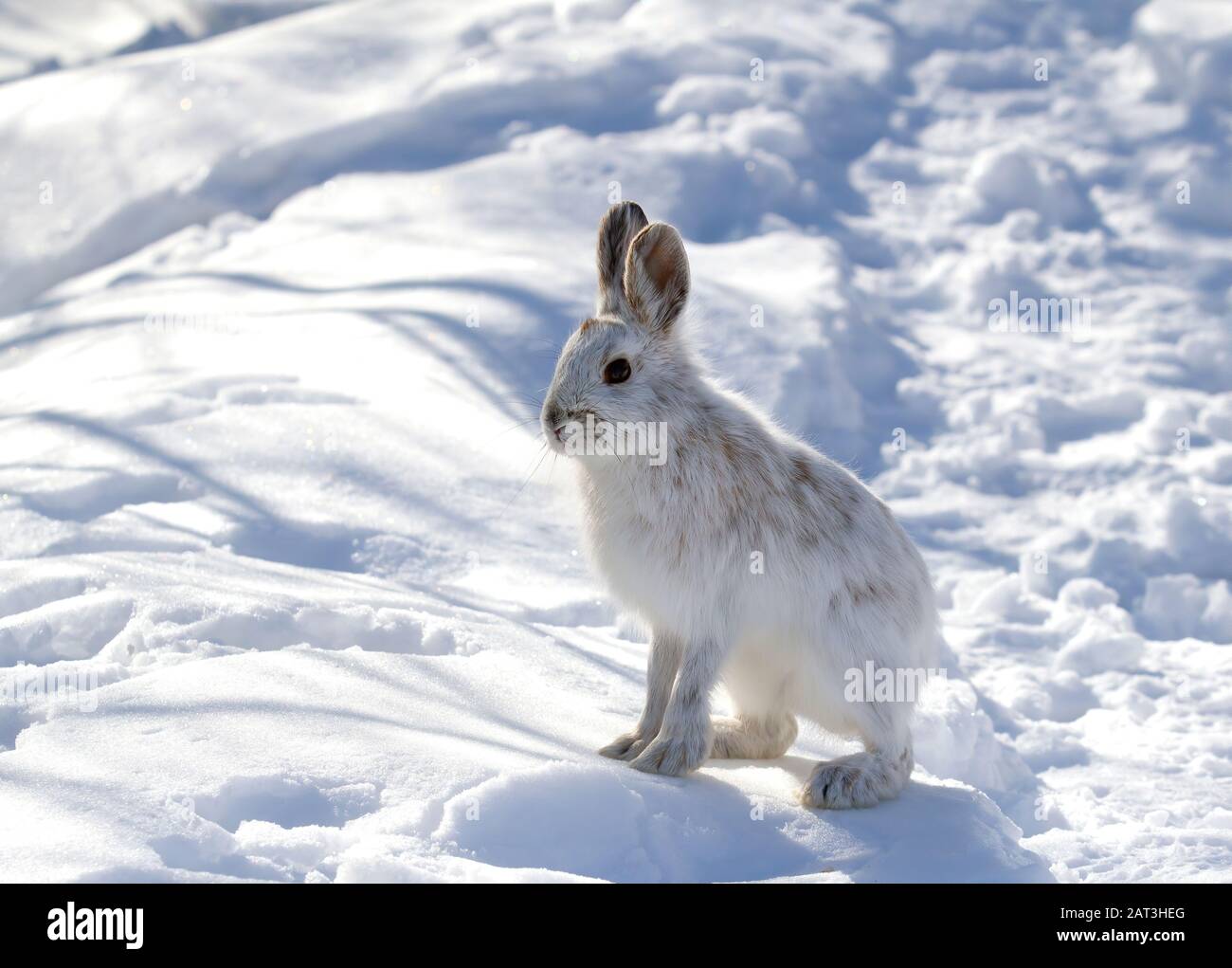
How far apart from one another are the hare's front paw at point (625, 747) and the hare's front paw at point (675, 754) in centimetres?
11

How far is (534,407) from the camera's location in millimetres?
6121

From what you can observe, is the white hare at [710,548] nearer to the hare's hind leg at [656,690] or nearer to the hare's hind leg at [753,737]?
the hare's hind leg at [656,690]

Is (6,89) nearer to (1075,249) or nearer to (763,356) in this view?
(763,356)

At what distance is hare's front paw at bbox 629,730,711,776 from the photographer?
3.04m

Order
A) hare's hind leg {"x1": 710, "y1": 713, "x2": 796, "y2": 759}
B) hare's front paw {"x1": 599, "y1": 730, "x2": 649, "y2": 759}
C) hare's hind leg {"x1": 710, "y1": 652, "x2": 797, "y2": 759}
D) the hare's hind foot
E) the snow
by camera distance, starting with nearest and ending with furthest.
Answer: the snow, the hare's hind foot, hare's front paw {"x1": 599, "y1": 730, "x2": 649, "y2": 759}, hare's hind leg {"x1": 710, "y1": 652, "x2": 797, "y2": 759}, hare's hind leg {"x1": 710, "y1": 713, "x2": 796, "y2": 759}

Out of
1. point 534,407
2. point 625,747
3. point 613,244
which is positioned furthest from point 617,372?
point 534,407

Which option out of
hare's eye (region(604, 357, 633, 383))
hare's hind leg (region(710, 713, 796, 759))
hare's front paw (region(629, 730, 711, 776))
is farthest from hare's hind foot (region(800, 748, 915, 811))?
hare's eye (region(604, 357, 633, 383))

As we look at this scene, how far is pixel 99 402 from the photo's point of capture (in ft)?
18.6

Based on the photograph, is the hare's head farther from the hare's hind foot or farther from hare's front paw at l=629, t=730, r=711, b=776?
the hare's hind foot

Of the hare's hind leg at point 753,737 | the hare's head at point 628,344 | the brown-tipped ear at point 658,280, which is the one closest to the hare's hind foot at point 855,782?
the hare's hind leg at point 753,737

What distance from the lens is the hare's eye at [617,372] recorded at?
311 centimetres

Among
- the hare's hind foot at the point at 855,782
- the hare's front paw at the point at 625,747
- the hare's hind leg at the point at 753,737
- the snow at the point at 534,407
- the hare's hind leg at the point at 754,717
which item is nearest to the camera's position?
the snow at the point at 534,407

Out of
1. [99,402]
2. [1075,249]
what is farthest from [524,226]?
[1075,249]

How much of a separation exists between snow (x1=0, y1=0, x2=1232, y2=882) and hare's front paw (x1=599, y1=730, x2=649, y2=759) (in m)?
0.08
